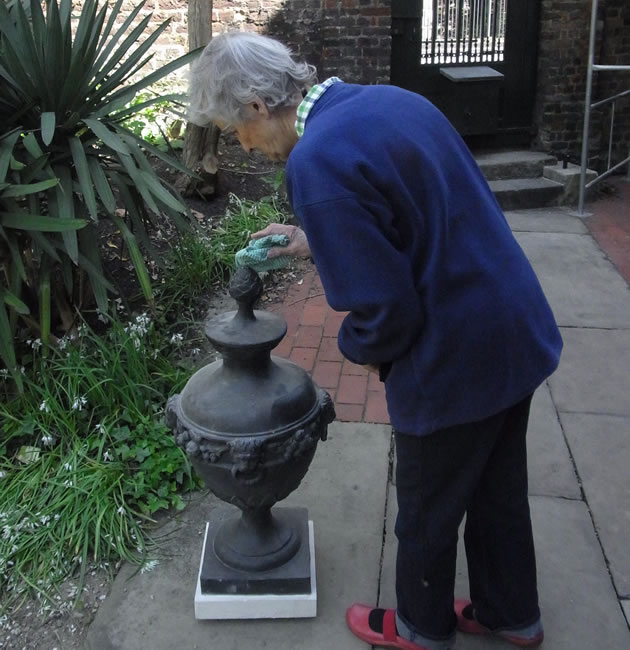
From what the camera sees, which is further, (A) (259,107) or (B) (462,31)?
(B) (462,31)

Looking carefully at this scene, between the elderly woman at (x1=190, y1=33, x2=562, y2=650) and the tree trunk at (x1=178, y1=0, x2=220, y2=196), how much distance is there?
3.44 meters

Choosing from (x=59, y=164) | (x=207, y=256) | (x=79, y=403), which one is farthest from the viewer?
(x=207, y=256)

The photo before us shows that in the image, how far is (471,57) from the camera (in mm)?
7188

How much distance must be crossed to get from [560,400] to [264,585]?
74.2 inches

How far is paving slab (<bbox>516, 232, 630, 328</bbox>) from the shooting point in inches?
178

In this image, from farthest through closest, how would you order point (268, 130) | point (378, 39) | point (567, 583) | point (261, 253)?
point (378, 39) < point (567, 583) < point (261, 253) < point (268, 130)

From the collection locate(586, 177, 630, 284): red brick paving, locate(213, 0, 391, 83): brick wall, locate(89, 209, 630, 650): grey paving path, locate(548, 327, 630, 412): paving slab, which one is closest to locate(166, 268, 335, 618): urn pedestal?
locate(89, 209, 630, 650): grey paving path

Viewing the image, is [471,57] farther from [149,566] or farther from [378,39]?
[149,566]

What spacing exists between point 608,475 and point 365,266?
1951mm

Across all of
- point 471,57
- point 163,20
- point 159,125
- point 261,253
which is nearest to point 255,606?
point 261,253

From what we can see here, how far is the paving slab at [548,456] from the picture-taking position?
A: 3.07m

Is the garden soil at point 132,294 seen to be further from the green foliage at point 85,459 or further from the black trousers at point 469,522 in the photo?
the black trousers at point 469,522

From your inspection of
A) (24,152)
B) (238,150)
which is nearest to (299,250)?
(24,152)

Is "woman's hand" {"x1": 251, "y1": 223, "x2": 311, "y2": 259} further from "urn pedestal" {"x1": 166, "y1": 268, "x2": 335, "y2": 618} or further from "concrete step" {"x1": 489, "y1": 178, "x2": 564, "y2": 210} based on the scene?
"concrete step" {"x1": 489, "y1": 178, "x2": 564, "y2": 210}
